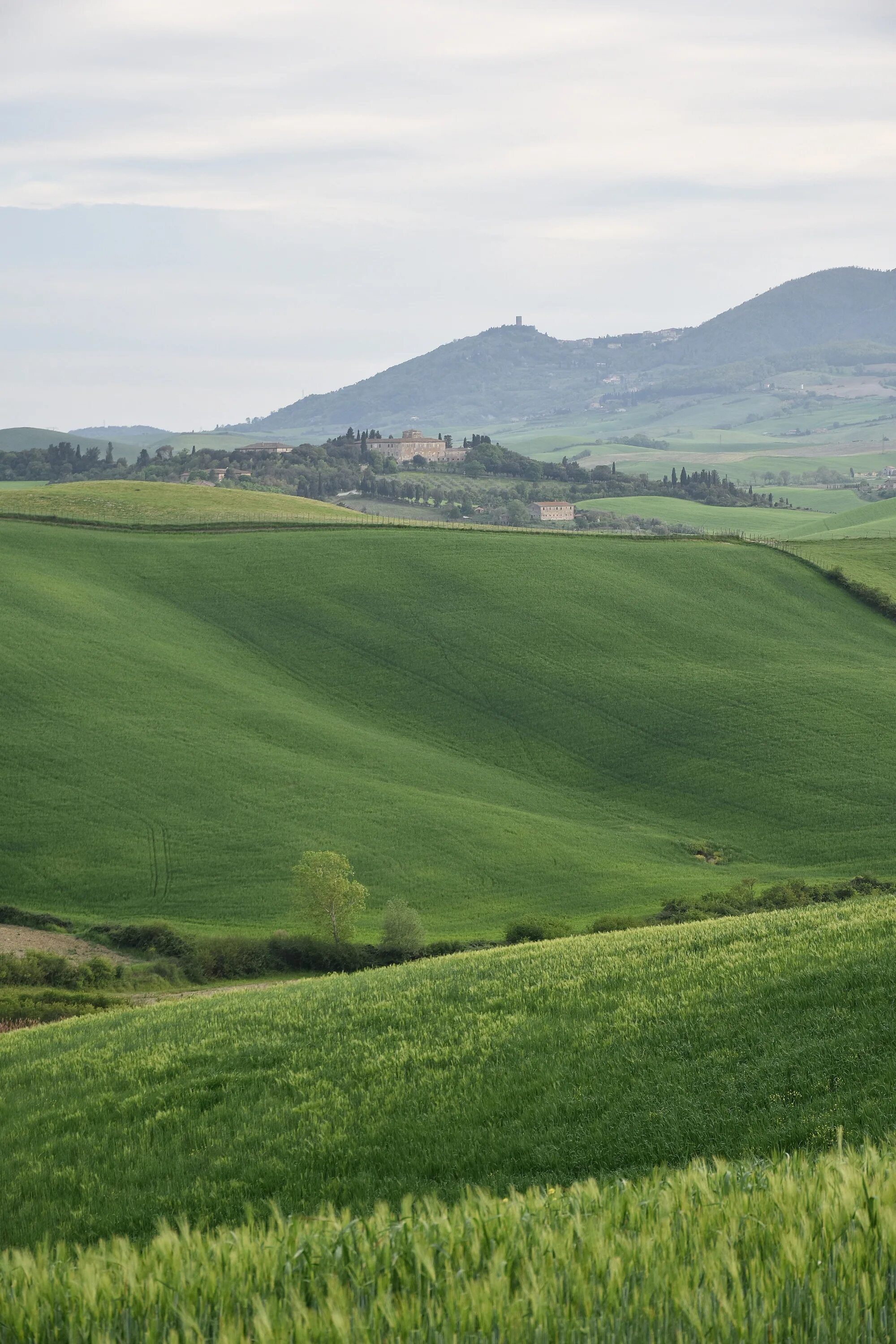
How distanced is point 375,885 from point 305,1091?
5056 centimetres

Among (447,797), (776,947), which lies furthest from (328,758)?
(776,947)

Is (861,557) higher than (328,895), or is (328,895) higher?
(861,557)

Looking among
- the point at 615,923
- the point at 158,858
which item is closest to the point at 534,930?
the point at 615,923

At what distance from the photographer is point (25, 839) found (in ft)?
215

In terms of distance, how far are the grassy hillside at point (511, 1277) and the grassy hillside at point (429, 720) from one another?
52688mm

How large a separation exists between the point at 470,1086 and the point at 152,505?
13232cm

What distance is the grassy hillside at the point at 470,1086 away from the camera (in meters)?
12.2

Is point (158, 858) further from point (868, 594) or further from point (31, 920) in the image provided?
point (868, 594)

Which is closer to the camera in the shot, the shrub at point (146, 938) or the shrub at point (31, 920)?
the shrub at point (146, 938)

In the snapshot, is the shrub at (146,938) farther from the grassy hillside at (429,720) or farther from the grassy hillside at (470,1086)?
the grassy hillside at (470,1086)

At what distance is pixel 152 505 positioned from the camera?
139250mm

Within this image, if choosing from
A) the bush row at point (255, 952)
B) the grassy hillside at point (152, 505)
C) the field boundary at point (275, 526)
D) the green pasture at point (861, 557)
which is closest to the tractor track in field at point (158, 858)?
the bush row at point (255, 952)

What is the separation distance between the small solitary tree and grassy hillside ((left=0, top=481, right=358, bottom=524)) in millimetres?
82561

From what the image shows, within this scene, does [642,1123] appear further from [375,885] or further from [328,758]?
[328,758]
